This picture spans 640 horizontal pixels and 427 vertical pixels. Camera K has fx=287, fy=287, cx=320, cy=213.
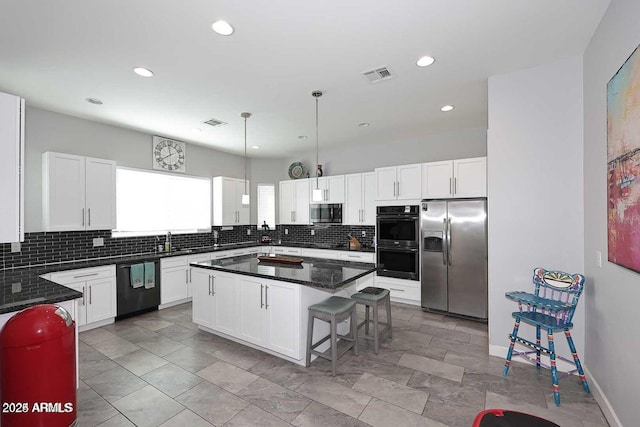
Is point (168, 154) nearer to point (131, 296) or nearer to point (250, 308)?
point (131, 296)

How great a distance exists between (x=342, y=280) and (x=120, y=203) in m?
3.98

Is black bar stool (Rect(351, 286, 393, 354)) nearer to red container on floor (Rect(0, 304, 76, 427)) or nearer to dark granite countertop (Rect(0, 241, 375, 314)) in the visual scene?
dark granite countertop (Rect(0, 241, 375, 314))

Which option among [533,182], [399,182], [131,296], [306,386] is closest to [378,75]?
[533,182]

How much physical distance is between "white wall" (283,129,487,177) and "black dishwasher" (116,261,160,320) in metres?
3.69

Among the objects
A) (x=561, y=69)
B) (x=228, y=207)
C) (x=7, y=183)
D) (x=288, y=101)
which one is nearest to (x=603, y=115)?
(x=561, y=69)

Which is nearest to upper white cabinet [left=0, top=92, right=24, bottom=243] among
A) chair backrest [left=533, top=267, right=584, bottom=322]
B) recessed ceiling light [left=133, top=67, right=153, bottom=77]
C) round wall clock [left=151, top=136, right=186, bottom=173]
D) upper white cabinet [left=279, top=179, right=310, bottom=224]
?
recessed ceiling light [left=133, top=67, right=153, bottom=77]

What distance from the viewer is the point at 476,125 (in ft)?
15.1

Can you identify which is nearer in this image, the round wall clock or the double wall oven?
the double wall oven

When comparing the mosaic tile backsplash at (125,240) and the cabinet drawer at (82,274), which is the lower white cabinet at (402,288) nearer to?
the mosaic tile backsplash at (125,240)

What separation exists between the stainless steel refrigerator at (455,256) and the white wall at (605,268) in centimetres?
138

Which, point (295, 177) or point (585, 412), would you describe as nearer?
point (585, 412)

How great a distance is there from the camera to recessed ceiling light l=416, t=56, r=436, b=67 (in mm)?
2635

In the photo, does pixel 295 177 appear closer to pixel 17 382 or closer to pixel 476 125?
pixel 476 125

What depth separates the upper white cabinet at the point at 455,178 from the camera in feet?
13.2
